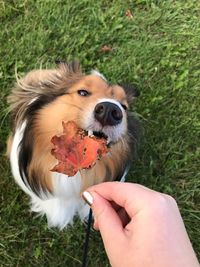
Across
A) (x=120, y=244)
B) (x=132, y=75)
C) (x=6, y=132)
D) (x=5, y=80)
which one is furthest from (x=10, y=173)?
(x=120, y=244)

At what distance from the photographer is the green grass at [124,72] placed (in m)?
2.76

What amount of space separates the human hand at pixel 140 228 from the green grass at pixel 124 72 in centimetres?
125

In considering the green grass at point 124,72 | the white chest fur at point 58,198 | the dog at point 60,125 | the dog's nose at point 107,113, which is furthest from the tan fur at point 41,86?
the green grass at point 124,72

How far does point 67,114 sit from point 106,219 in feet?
1.98

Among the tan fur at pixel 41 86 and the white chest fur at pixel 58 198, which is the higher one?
the tan fur at pixel 41 86

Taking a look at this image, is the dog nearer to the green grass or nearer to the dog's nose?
the dog's nose

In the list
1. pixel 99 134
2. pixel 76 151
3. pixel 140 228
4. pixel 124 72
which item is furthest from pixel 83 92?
pixel 124 72

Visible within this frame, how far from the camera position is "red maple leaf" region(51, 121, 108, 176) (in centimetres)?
173

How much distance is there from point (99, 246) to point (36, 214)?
0.43 m

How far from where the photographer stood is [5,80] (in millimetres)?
3062

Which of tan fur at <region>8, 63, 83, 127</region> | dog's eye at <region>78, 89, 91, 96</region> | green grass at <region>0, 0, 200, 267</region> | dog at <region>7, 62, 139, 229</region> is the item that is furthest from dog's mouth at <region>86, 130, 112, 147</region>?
green grass at <region>0, 0, 200, 267</region>

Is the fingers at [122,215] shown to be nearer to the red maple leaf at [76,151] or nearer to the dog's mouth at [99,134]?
the red maple leaf at [76,151]

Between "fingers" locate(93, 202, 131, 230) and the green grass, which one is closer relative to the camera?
"fingers" locate(93, 202, 131, 230)

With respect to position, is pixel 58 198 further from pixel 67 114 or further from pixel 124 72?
pixel 124 72
